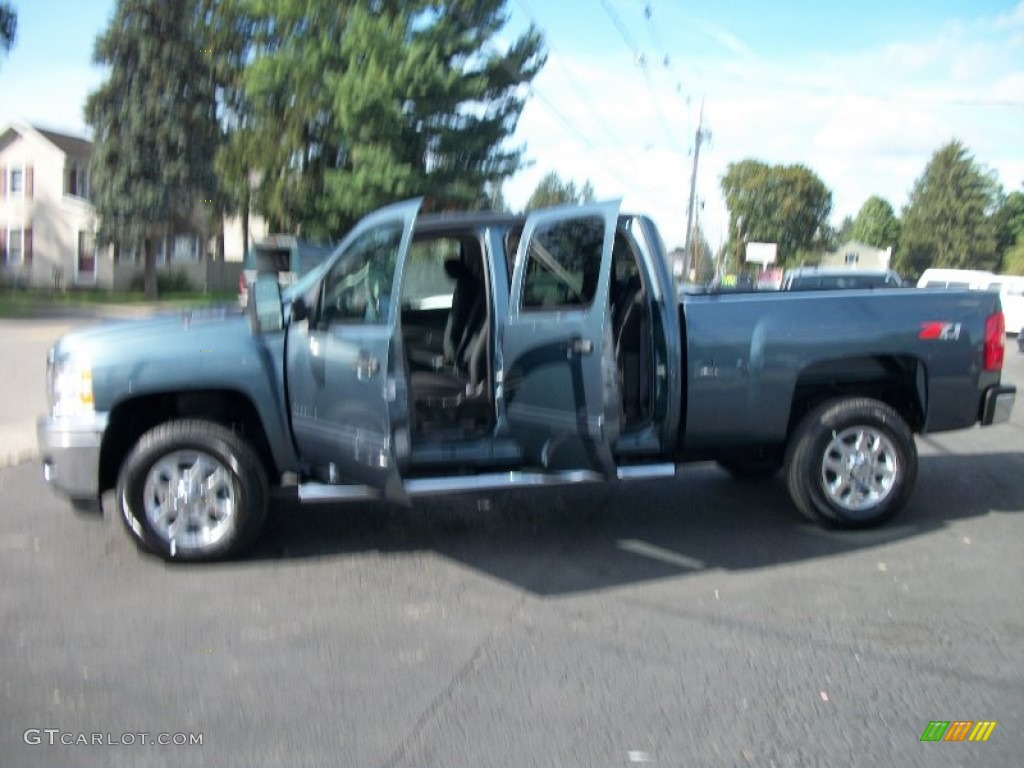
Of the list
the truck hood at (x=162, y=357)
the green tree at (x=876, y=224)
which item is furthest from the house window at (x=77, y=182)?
the green tree at (x=876, y=224)

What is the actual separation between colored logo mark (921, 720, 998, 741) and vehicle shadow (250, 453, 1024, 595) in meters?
1.90

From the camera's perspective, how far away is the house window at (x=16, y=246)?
4178 centimetres

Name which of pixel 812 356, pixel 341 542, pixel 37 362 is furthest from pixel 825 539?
pixel 37 362

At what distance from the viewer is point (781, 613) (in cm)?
489

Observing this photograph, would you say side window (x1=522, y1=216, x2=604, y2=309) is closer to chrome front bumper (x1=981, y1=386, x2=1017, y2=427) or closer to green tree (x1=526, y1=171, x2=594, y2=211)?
chrome front bumper (x1=981, y1=386, x2=1017, y2=427)

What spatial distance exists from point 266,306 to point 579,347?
1.78m

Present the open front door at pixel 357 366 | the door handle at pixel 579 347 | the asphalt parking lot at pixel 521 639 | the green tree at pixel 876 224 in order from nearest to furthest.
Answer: the asphalt parking lot at pixel 521 639 < the open front door at pixel 357 366 < the door handle at pixel 579 347 < the green tree at pixel 876 224

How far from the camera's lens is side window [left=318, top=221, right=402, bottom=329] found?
553 cm

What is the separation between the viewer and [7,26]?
29.2 meters

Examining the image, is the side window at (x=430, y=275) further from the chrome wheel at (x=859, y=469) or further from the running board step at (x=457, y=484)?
the chrome wheel at (x=859, y=469)

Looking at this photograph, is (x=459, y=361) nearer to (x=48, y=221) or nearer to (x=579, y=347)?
(x=579, y=347)

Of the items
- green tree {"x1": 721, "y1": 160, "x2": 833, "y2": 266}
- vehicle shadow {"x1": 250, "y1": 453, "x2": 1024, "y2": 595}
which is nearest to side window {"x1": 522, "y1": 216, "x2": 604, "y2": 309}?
vehicle shadow {"x1": 250, "y1": 453, "x2": 1024, "y2": 595}

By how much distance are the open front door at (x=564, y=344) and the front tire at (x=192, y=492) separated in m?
1.56

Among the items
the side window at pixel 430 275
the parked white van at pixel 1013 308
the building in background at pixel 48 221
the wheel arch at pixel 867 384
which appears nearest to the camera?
the side window at pixel 430 275
